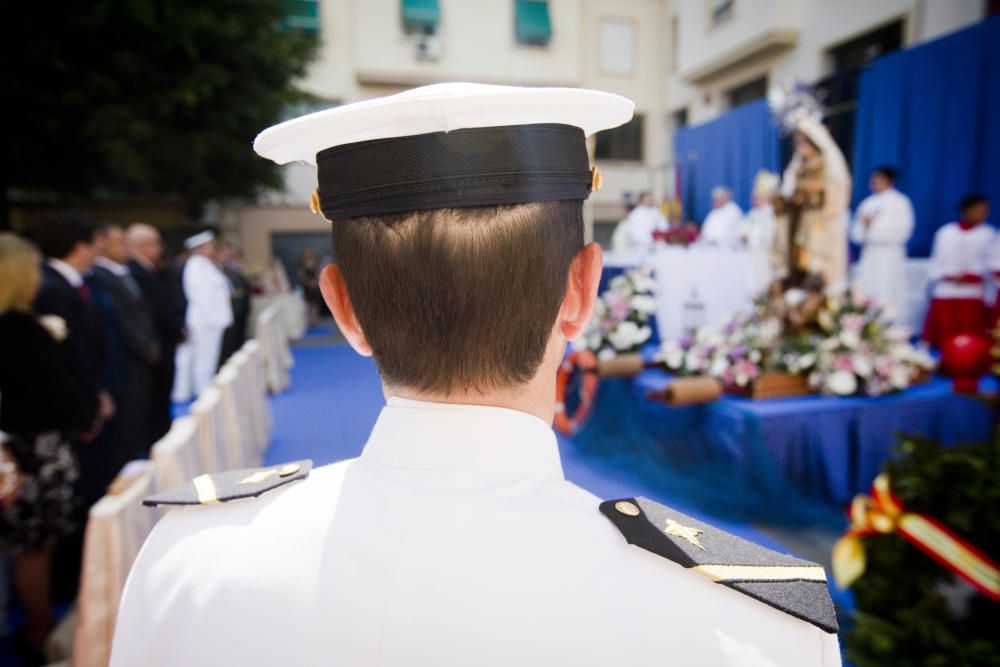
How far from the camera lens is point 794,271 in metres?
4.24

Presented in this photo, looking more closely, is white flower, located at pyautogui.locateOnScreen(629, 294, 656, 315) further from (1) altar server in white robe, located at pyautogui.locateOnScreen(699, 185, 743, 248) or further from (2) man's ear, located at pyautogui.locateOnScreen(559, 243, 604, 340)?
(1) altar server in white robe, located at pyautogui.locateOnScreen(699, 185, 743, 248)

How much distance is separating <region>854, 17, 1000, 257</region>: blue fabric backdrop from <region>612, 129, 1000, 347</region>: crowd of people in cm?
85

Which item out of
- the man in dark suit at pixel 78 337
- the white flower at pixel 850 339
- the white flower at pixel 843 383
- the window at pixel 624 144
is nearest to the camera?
the man in dark suit at pixel 78 337

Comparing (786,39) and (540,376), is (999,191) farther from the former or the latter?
(540,376)

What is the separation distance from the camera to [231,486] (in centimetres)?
72

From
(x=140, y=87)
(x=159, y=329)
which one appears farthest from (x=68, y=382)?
(x=140, y=87)

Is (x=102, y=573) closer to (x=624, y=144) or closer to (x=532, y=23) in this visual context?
(x=532, y=23)

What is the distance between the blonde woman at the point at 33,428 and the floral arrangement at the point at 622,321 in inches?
115

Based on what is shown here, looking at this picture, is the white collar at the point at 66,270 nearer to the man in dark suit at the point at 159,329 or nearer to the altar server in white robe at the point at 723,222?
the man in dark suit at the point at 159,329

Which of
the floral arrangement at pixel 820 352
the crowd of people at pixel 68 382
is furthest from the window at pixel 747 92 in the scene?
the crowd of people at pixel 68 382

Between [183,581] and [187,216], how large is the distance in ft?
50.7

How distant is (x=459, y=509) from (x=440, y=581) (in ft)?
0.22

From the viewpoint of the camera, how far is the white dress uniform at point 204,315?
20.5 feet

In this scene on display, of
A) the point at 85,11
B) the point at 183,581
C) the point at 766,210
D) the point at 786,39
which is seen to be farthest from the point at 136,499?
the point at 786,39
